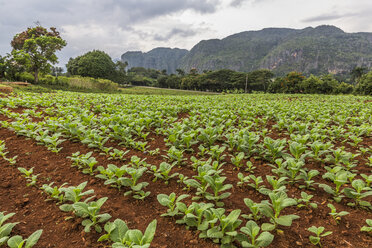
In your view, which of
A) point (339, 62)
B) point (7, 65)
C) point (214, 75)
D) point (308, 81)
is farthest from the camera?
point (339, 62)

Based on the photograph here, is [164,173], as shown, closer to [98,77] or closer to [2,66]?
[2,66]

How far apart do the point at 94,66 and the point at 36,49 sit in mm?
28625

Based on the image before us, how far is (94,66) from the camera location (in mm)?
61875

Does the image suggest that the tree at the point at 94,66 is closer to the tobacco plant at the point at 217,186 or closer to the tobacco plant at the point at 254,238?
the tobacco plant at the point at 217,186

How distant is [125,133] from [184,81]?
77063mm

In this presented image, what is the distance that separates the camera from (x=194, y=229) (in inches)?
85.5

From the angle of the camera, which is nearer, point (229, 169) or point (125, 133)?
point (229, 169)

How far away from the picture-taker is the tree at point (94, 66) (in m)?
61.8

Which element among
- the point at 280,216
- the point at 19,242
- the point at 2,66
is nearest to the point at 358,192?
Result: the point at 280,216

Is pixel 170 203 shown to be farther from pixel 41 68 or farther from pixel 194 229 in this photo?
pixel 41 68

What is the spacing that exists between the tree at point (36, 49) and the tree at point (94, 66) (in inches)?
919

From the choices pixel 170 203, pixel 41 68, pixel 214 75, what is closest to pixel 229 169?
pixel 170 203

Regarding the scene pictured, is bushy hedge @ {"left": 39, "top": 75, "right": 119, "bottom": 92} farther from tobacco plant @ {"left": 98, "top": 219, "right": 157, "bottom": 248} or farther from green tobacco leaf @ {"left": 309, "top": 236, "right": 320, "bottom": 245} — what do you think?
green tobacco leaf @ {"left": 309, "top": 236, "right": 320, "bottom": 245}

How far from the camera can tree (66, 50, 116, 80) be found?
61.8 metres
